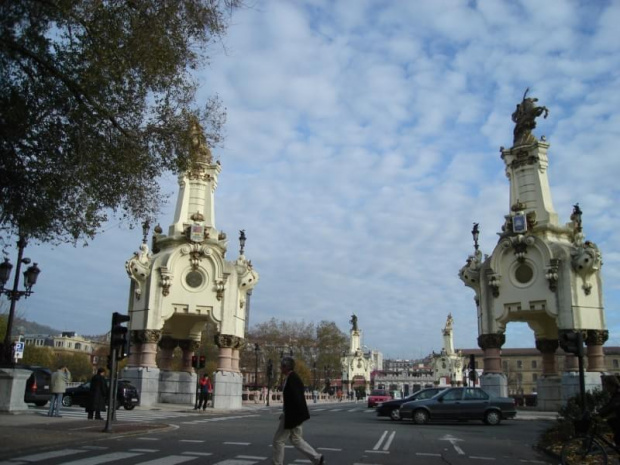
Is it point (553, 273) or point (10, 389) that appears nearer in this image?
point (10, 389)

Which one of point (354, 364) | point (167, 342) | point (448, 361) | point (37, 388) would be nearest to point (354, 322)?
point (354, 364)

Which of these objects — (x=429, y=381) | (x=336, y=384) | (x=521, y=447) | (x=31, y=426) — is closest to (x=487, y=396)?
(x=521, y=447)

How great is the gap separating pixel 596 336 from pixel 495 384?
222 inches

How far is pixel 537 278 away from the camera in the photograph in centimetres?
3081

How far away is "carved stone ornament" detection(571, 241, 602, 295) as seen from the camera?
29.5m

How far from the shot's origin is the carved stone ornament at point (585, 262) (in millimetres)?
29531

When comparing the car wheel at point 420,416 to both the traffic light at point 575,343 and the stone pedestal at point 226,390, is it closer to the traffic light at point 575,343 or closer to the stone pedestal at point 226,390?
the traffic light at point 575,343

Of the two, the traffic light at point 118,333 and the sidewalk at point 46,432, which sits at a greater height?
the traffic light at point 118,333

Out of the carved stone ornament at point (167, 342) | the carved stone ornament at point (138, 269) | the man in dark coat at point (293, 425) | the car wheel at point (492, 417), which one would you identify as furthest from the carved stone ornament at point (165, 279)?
the man in dark coat at point (293, 425)

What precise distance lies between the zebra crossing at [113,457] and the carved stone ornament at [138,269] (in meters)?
21.0

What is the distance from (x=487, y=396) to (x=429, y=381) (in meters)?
127

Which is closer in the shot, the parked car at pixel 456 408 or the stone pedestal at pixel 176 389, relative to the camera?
the parked car at pixel 456 408

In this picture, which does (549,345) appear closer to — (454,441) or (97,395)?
(454,441)

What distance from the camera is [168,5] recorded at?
11281mm
